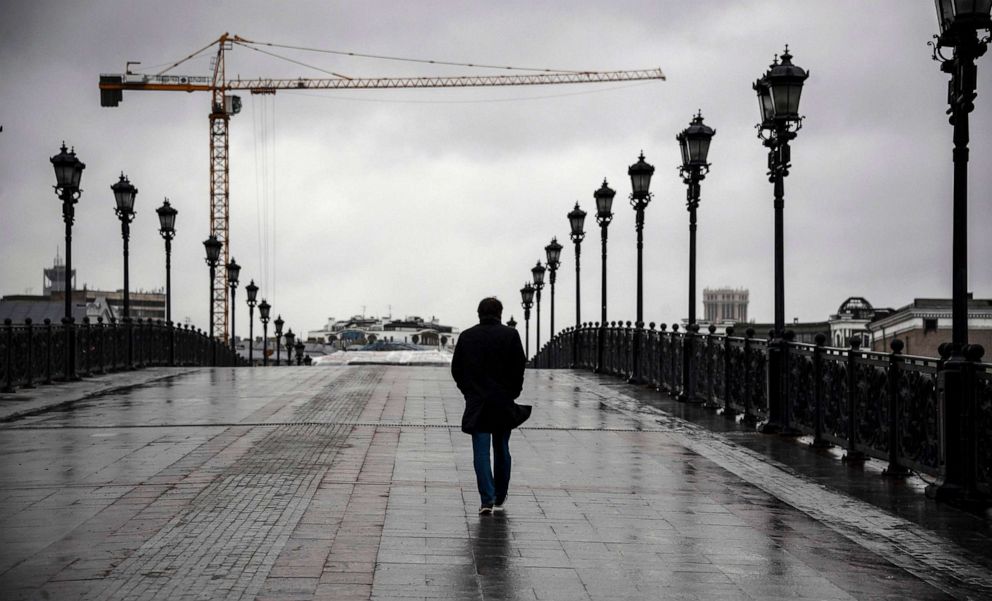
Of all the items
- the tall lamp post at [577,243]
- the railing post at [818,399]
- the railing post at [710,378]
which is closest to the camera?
the railing post at [818,399]

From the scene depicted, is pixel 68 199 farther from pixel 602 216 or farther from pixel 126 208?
pixel 602 216

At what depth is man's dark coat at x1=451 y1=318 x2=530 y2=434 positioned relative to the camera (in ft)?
28.6

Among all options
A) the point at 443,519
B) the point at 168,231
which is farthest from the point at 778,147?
the point at 168,231

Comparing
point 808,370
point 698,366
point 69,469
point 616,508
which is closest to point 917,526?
point 616,508

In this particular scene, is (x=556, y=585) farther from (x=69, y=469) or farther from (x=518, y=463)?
(x=69, y=469)

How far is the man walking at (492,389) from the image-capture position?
8703 mm

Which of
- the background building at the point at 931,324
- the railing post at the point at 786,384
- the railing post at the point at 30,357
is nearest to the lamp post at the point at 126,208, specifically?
the railing post at the point at 30,357

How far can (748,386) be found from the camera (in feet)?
53.3

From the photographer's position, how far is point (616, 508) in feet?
29.1

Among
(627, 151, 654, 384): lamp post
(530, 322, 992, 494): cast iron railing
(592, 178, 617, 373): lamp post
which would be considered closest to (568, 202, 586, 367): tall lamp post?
(592, 178, 617, 373): lamp post

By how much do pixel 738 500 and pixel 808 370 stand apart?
4676mm

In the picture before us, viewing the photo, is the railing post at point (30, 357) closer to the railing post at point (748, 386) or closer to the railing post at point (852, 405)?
the railing post at point (748, 386)

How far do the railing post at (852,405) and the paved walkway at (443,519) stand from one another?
0.35m

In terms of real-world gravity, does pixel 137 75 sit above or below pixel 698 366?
above
